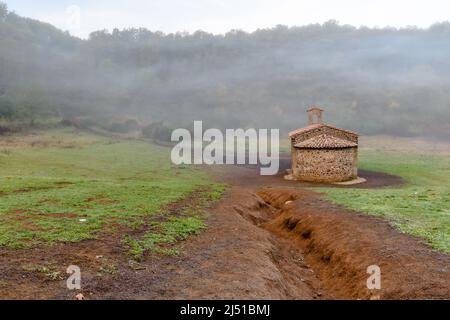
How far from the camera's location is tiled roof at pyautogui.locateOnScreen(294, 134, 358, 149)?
140 feet

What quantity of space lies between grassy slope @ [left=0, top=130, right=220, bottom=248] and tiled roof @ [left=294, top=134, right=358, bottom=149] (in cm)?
1094

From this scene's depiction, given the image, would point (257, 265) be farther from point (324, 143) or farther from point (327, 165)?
point (324, 143)

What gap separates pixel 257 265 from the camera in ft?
44.1

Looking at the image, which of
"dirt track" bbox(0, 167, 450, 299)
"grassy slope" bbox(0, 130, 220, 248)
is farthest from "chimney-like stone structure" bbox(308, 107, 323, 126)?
"dirt track" bbox(0, 167, 450, 299)

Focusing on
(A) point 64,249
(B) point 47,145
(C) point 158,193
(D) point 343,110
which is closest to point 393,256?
(A) point 64,249

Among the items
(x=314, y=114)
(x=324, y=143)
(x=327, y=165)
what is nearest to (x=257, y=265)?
(x=327, y=165)

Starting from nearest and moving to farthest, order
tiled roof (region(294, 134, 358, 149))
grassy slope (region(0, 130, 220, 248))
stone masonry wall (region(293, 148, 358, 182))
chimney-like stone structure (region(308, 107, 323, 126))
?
1. grassy slope (region(0, 130, 220, 248))
2. tiled roof (region(294, 134, 358, 149))
3. stone masonry wall (region(293, 148, 358, 182))
4. chimney-like stone structure (region(308, 107, 323, 126))

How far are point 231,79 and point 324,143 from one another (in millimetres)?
120121

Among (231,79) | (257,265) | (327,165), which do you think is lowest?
(257,265)

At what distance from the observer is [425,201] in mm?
24453

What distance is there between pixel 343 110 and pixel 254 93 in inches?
1382

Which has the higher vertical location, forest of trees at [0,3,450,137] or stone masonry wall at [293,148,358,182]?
forest of trees at [0,3,450,137]

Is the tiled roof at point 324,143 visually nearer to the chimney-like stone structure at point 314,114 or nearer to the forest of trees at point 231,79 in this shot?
the chimney-like stone structure at point 314,114

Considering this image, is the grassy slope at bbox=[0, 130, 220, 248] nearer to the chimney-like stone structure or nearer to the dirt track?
the dirt track
